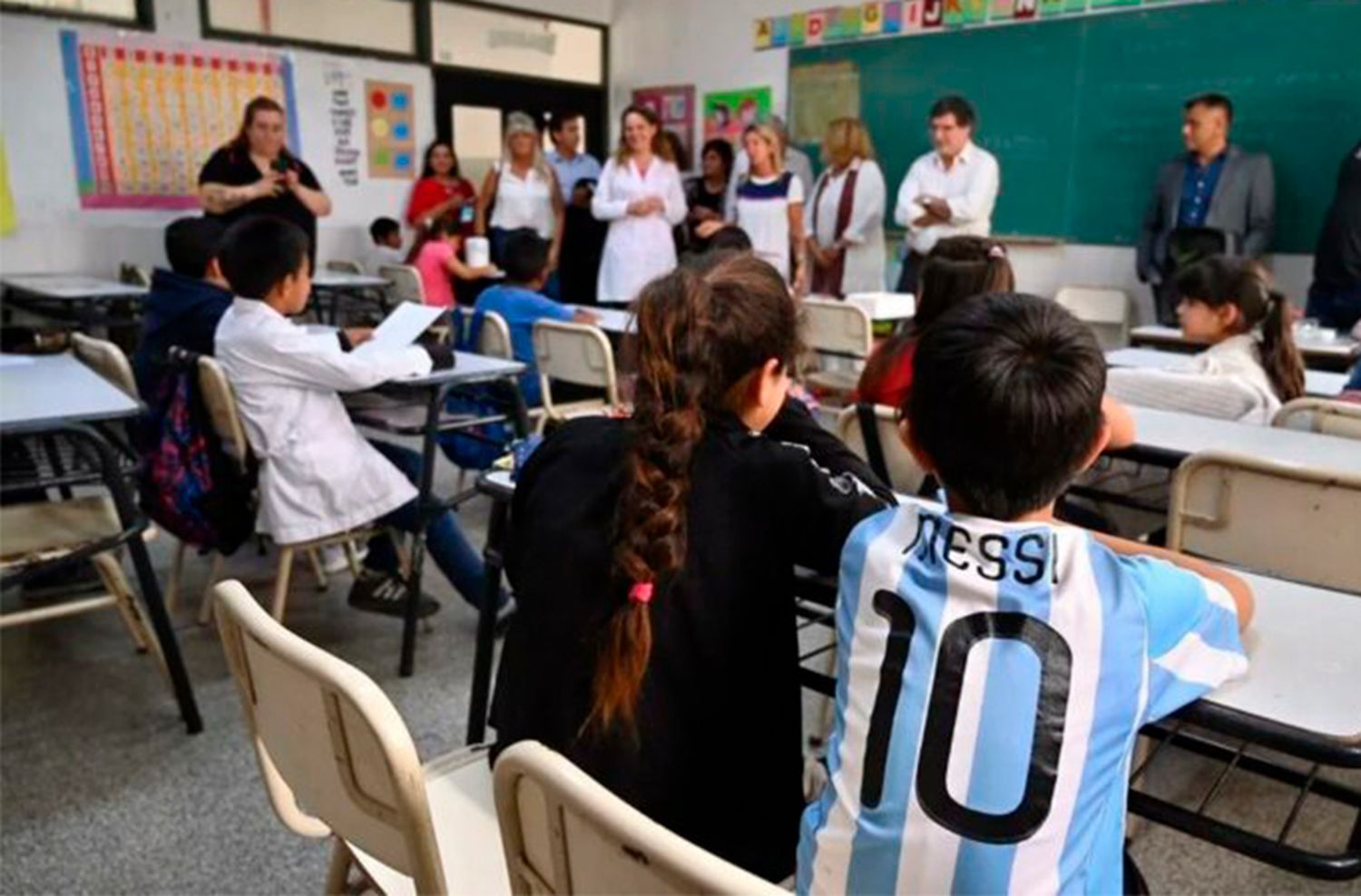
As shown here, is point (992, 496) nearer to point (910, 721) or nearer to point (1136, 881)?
point (910, 721)

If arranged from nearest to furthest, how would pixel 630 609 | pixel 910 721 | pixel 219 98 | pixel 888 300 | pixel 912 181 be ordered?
pixel 910 721 → pixel 630 609 → pixel 888 300 → pixel 912 181 → pixel 219 98

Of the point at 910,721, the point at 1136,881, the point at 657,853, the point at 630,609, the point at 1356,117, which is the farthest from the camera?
the point at 1356,117

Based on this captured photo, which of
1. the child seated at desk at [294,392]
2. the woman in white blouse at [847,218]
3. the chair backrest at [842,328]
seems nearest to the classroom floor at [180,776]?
the child seated at desk at [294,392]

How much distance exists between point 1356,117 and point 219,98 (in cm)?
570

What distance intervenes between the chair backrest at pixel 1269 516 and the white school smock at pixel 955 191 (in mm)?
3132

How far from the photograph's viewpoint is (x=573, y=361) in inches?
130

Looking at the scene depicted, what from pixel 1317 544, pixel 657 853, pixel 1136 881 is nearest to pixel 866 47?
pixel 1317 544

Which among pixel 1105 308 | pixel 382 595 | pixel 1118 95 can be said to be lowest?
pixel 382 595

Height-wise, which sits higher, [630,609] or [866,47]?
[866,47]

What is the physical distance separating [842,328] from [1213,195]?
215 cm

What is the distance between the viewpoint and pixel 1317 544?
1518 mm

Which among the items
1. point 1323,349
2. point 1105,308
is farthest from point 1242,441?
point 1105,308

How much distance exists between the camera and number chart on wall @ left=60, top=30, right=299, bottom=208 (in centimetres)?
539

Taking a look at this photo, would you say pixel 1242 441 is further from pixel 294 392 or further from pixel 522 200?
pixel 522 200
